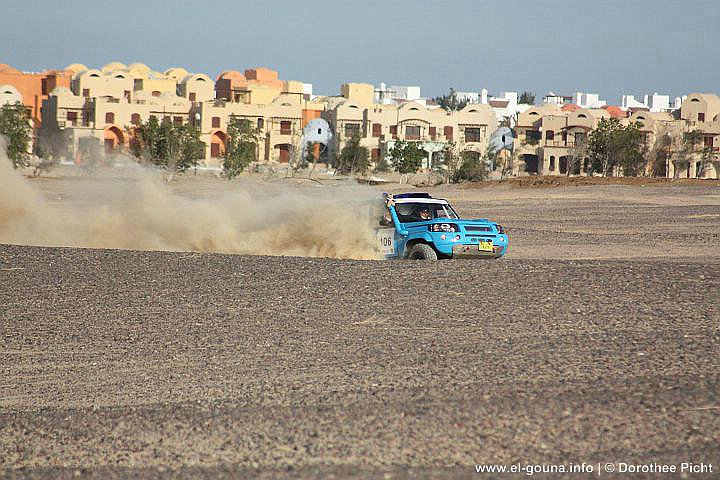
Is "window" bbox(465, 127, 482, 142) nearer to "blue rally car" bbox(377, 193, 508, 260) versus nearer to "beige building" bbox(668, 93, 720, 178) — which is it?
"beige building" bbox(668, 93, 720, 178)

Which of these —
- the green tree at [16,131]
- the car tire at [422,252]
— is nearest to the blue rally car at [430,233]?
the car tire at [422,252]

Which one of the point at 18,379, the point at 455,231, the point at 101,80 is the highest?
the point at 101,80

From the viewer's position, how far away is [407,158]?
3039 inches

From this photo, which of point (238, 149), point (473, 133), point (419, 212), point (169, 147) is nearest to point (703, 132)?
point (473, 133)

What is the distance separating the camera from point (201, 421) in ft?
28.3

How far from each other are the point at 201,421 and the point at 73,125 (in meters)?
80.2

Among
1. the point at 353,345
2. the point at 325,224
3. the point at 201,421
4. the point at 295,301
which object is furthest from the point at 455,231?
the point at 201,421

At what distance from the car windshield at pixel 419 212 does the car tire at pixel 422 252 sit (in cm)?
79

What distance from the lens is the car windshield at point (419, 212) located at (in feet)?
62.9

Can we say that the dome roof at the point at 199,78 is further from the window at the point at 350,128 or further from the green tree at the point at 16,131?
the green tree at the point at 16,131

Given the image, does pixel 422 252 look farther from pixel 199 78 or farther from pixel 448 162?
pixel 199 78

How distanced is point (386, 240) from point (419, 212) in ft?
2.61

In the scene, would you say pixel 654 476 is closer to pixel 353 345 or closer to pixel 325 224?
pixel 353 345

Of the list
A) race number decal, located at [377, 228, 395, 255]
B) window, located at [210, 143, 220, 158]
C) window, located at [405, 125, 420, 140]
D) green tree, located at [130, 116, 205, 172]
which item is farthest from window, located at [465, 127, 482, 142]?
race number decal, located at [377, 228, 395, 255]
